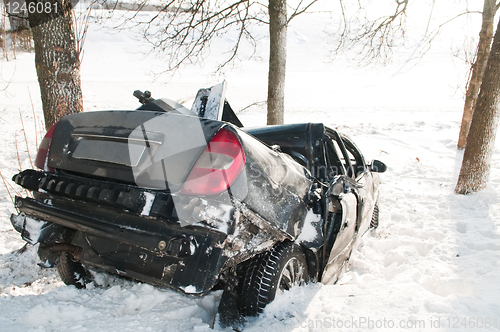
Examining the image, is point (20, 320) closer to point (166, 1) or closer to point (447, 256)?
point (447, 256)

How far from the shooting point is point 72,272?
260 centimetres

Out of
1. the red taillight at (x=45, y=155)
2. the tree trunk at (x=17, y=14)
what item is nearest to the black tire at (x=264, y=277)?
the red taillight at (x=45, y=155)

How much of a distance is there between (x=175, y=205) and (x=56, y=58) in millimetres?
3055

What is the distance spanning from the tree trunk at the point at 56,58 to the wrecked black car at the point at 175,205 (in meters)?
1.87

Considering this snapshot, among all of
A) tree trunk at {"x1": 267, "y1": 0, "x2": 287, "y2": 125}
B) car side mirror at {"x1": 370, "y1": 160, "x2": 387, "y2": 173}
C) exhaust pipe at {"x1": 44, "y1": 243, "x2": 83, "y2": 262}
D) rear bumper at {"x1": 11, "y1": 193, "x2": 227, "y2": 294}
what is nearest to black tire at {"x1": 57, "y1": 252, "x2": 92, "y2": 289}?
exhaust pipe at {"x1": 44, "y1": 243, "x2": 83, "y2": 262}

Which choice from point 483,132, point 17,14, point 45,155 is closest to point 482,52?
point 483,132

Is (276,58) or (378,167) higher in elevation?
(276,58)

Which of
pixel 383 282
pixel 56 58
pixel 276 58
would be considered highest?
pixel 276 58

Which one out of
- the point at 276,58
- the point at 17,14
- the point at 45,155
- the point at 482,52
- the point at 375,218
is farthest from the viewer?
the point at 482,52

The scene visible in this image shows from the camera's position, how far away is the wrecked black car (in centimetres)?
178

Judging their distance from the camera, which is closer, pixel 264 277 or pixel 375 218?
pixel 264 277

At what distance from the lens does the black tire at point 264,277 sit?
2.13 meters

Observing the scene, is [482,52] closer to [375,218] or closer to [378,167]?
[375,218]

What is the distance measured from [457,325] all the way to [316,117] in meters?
13.6
